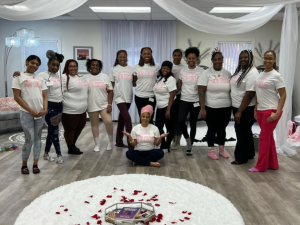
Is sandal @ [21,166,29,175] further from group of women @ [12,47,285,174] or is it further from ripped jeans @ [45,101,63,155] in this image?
ripped jeans @ [45,101,63,155]

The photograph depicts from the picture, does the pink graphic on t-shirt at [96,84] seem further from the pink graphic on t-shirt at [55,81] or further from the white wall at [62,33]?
the white wall at [62,33]

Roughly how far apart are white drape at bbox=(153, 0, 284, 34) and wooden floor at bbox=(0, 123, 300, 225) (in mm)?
1713

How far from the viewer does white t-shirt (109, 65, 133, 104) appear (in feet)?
14.1

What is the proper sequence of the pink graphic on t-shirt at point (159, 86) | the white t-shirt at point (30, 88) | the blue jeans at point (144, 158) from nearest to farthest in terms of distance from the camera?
the white t-shirt at point (30, 88) → the blue jeans at point (144, 158) → the pink graphic on t-shirt at point (159, 86)

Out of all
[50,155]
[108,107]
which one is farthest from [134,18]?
[50,155]

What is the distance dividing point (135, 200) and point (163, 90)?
1847 millimetres

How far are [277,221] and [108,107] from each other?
8.75 feet

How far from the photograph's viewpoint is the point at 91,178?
3.19 metres

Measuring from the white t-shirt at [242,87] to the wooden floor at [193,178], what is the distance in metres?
0.80

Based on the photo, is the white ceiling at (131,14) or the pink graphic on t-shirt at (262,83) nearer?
the pink graphic on t-shirt at (262,83)

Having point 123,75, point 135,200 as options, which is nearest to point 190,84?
point 123,75

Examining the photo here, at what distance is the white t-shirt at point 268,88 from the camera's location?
324cm

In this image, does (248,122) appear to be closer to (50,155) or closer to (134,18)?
→ (50,155)

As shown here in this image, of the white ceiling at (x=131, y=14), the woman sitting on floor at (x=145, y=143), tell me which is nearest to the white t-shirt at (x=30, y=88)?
the woman sitting on floor at (x=145, y=143)
